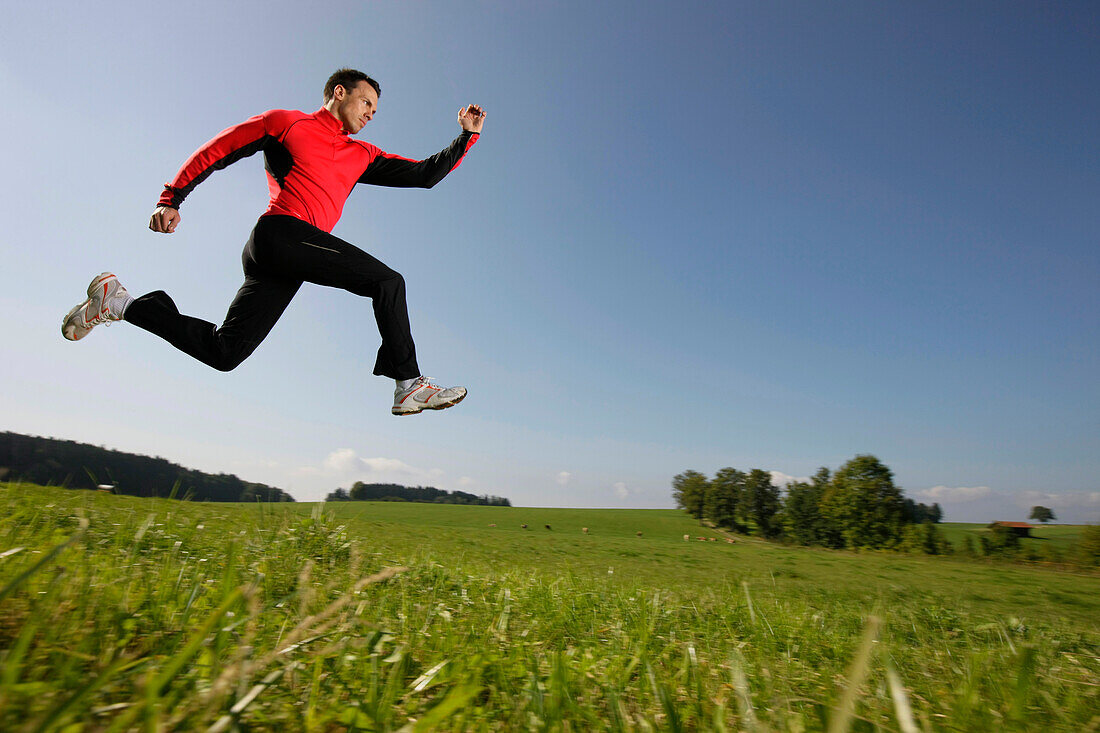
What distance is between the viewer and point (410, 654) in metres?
1.62

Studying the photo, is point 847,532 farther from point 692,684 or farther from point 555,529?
point 692,684

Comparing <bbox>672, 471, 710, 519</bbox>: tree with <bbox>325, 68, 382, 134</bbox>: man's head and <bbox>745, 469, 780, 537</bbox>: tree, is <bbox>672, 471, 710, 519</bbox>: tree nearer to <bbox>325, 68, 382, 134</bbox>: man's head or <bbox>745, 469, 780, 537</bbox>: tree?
<bbox>745, 469, 780, 537</bbox>: tree

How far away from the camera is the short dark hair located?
3.99m

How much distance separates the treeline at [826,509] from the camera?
4988cm

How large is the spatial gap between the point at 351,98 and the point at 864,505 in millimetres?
61567

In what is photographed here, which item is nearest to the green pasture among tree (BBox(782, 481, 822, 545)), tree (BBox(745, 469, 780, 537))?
tree (BBox(782, 481, 822, 545))

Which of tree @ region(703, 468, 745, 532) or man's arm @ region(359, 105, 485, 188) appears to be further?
tree @ region(703, 468, 745, 532)

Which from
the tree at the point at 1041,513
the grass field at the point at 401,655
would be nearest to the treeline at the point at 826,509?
the tree at the point at 1041,513

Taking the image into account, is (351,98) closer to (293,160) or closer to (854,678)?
(293,160)

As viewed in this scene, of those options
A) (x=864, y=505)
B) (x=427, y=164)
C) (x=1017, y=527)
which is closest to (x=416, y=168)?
(x=427, y=164)

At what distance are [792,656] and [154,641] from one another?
2504 millimetres

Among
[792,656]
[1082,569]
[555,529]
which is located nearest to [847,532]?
[1082,569]

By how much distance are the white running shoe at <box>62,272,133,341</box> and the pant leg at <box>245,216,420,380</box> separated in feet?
4.06

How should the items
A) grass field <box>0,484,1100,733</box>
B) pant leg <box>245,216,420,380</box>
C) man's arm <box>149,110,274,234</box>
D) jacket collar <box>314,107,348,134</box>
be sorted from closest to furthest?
1. grass field <box>0,484,1100,733</box>
2. pant leg <box>245,216,420,380</box>
3. man's arm <box>149,110,274,234</box>
4. jacket collar <box>314,107,348,134</box>
